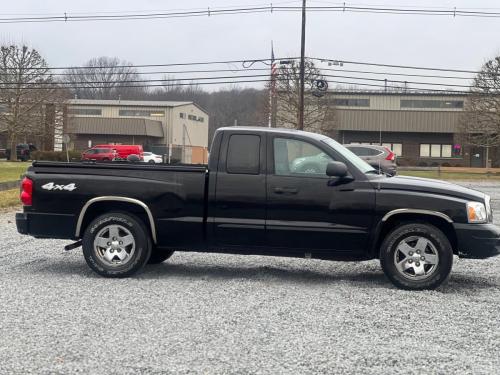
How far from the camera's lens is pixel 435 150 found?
55.3 meters

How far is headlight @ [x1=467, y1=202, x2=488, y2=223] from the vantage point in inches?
257

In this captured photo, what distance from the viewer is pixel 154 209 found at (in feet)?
23.1

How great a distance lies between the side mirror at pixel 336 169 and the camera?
21.6 ft

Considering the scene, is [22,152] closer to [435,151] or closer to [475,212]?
[435,151]

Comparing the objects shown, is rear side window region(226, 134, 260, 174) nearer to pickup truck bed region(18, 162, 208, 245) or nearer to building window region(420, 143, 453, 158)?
pickup truck bed region(18, 162, 208, 245)

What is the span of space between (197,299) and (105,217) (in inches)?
68.7

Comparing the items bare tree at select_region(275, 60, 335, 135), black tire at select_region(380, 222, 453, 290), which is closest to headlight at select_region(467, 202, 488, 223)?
black tire at select_region(380, 222, 453, 290)

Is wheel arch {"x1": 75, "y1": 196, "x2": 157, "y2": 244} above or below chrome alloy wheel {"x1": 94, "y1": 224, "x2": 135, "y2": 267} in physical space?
above

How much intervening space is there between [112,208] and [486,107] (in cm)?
4251

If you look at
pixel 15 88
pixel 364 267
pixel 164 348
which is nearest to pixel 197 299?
pixel 164 348

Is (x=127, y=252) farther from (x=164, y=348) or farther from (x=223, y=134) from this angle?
(x=164, y=348)

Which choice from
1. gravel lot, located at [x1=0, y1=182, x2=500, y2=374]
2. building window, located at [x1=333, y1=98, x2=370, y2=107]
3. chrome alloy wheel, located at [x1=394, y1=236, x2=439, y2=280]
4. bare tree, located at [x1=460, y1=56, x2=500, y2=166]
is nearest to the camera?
gravel lot, located at [x1=0, y1=182, x2=500, y2=374]

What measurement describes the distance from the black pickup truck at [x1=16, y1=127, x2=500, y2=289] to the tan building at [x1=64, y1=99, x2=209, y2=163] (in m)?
50.1

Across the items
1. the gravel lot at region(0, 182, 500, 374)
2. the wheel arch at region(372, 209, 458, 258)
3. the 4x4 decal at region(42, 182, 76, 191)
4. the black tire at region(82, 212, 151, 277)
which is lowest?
the gravel lot at region(0, 182, 500, 374)
